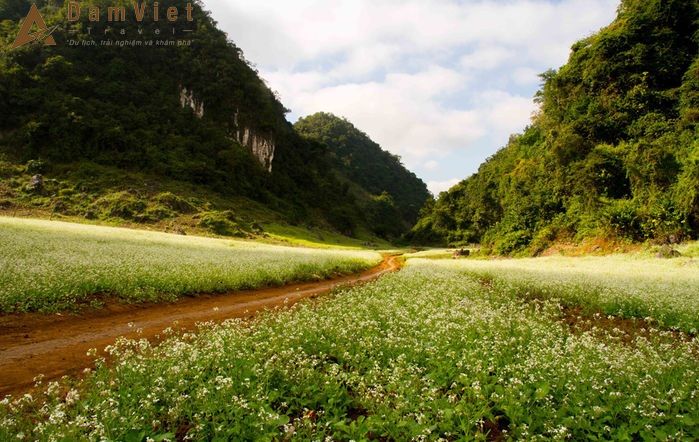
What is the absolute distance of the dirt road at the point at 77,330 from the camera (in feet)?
26.4

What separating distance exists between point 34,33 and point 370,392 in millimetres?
141306

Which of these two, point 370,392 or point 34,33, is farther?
point 34,33

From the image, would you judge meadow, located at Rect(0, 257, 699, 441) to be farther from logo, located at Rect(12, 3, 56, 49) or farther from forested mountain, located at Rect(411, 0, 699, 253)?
logo, located at Rect(12, 3, 56, 49)

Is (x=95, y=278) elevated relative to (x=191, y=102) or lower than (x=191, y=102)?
lower

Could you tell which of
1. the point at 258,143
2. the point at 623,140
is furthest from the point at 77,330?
the point at 258,143

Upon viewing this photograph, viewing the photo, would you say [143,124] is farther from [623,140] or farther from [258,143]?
[623,140]

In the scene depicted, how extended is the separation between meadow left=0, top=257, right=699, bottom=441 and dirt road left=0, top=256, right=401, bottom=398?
1.47 metres

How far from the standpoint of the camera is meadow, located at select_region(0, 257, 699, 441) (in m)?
4.74

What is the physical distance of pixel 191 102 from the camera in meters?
126

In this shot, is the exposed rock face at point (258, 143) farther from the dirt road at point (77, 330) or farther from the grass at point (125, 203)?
the dirt road at point (77, 330)

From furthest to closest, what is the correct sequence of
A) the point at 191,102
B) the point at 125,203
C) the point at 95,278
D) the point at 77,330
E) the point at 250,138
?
1. the point at 250,138
2. the point at 191,102
3. the point at 125,203
4. the point at 95,278
5. the point at 77,330

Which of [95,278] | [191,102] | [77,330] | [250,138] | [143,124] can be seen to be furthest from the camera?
[250,138]

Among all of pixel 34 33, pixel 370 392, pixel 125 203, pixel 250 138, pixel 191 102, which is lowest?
pixel 370 392

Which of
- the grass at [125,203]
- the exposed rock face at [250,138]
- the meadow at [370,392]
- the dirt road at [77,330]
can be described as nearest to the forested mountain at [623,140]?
the meadow at [370,392]
